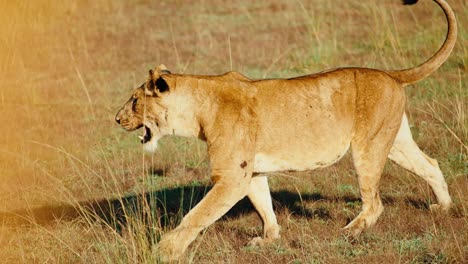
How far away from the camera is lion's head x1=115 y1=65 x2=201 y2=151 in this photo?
6.06 metres

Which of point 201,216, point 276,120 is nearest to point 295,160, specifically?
point 276,120

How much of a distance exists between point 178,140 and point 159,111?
401 cm

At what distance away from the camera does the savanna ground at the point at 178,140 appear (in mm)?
6074

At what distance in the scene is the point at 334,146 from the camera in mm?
6250

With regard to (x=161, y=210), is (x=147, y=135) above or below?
above

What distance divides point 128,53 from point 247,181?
35.7 feet

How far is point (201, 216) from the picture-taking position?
220 inches

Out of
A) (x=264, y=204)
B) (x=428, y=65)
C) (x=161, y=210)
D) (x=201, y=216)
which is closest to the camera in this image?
(x=201, y=216)

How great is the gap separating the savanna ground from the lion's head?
0.41m

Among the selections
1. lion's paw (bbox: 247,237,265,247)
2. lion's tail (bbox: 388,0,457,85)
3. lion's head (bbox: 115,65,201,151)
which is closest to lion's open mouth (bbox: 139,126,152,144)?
lion's head (bbox: 115,65,201,151)

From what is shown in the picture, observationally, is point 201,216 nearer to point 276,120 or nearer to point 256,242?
point 256,242

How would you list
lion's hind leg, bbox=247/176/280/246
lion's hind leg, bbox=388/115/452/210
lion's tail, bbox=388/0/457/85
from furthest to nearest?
1. lion's hind leg, bbox=388/115/452/210
2. lion's tail, bbox=388/0/457/85
3. lion's hind leg, bbox=247/176/280/246

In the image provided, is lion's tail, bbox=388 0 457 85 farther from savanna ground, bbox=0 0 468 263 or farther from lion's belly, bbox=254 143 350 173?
savanna ground, bbox=0 0 468 263

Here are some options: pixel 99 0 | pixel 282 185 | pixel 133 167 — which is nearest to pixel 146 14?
pixel 99 0
